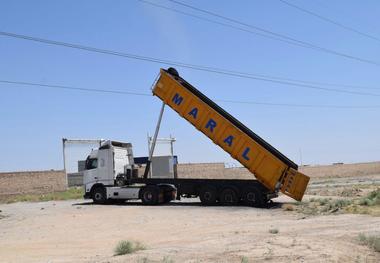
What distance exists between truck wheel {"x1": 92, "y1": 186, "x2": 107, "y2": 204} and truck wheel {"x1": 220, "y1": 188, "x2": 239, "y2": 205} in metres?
7.66

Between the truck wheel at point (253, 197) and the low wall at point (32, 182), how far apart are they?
1024 inches

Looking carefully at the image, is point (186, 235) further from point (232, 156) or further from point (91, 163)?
point (91, 163)

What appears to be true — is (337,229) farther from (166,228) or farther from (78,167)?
(78,167)

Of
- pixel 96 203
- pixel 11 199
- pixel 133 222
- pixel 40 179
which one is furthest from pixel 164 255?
pixel 40 179

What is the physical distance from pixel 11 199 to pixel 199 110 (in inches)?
919

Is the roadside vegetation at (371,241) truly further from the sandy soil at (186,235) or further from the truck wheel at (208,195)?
the truck wheel at (208,195)

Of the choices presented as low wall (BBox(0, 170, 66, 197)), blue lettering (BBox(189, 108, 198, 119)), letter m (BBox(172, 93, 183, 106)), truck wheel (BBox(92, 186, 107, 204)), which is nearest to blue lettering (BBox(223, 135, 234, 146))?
blue lettering (BBox(189, 108, 198, 119))

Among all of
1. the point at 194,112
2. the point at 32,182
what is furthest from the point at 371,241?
the point at 32,182

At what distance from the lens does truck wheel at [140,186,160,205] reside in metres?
31.1

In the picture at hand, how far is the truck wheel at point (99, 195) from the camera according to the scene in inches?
1299

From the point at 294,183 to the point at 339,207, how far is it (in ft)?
10.0

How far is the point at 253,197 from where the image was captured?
28.2 meters

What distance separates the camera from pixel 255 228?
18203 mm

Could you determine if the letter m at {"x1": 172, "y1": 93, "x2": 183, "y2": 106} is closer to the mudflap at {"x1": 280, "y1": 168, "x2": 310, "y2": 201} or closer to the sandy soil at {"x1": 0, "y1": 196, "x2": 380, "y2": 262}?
the sandy soil at {"x1": 0, "y1": 196, "x2": 380, "y2": 262}
